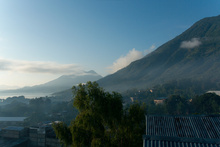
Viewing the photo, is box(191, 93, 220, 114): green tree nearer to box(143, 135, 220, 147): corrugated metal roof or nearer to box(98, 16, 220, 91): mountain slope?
box(143, 135, 220, 147): corrugated metal roof

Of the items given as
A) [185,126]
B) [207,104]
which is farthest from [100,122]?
[207,104]

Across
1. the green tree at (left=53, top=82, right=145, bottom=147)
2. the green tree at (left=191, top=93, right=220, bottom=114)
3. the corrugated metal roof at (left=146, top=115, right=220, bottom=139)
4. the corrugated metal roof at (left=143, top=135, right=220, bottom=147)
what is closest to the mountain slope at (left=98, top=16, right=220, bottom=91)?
the green tree at (left=191, top=93, right=220, bottom=114)

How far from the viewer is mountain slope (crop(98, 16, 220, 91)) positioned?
118 meters

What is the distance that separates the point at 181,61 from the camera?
463 ft

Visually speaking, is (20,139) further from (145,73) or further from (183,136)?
(145,73)

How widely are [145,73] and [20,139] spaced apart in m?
134

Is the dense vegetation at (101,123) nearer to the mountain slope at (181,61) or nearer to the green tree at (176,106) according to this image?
the green tree at (176,106)

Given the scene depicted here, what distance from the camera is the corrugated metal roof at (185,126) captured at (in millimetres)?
5629

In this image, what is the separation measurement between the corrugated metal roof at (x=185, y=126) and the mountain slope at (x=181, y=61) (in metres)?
107

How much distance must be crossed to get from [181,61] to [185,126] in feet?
487

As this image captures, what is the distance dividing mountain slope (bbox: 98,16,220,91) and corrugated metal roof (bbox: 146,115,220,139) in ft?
Answer: 350

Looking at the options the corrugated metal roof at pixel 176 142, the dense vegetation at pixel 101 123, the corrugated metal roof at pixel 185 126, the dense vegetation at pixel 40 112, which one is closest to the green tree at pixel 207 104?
the dense vegetation at pixel 40 112

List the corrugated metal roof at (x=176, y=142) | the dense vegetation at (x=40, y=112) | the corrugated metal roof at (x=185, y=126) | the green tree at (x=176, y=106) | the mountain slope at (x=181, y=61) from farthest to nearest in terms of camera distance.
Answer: the mountain slope at (x=181, y=61)
the dense vegetation at (x=40, y=112)
the green tree at (x=176, y=106)
the corrugated metal roof at (x=185, y=126)
the corrugated metal roof at (x=176, y=142)

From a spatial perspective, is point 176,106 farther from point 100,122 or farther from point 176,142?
point 176,142
